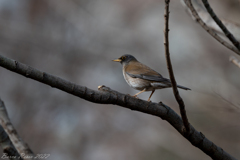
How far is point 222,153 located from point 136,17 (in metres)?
13.6

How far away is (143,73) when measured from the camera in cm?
579


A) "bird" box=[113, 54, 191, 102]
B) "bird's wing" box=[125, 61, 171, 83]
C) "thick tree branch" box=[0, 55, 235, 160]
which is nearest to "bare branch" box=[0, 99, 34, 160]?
"thick tree branch" box=[0, 55, 235, 160]

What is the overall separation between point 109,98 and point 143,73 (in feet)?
9.11

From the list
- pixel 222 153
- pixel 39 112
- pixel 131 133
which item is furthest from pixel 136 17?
pixel 222 153

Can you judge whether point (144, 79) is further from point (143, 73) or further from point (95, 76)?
point (95, 76)

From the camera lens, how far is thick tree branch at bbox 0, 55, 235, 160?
2.68 m

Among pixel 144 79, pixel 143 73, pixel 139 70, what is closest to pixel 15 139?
pixel 144 79

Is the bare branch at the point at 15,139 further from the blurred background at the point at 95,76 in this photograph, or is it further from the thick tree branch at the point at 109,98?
the blurred background at the point at 95,76

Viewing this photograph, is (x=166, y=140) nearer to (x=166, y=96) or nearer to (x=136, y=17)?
(x=166, y=96)

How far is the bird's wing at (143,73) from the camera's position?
532 cm

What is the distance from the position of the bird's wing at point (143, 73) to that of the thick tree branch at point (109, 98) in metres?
1.75

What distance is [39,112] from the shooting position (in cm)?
1223

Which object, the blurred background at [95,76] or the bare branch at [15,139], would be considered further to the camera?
the blurred background at [95,76]

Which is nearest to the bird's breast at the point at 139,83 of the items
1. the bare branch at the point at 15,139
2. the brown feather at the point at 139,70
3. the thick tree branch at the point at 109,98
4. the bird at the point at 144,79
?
the bird at the point at 144,79
